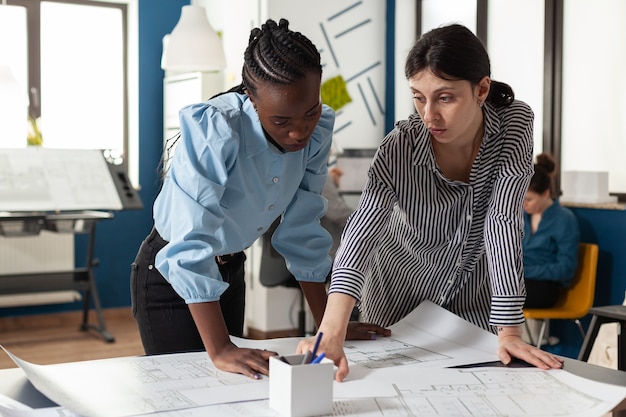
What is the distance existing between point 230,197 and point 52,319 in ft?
14.0

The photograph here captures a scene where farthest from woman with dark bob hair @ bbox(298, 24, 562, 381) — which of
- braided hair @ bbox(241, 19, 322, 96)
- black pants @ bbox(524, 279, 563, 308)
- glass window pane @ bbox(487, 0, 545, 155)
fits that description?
glass window pane @ bbox(487, 0, 545, 155)

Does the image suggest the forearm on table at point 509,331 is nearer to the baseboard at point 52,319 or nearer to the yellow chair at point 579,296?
the yellow chair at point 579,296

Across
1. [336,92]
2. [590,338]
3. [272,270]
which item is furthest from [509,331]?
[336,92]

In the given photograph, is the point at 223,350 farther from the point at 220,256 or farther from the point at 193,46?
the point at 193,46

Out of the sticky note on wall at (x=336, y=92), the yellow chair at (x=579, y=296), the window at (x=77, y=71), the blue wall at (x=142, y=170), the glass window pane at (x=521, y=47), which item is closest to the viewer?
the yellow chair at (x=579, y=296)

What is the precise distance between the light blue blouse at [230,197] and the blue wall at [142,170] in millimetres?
4104

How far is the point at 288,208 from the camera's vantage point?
160 cm

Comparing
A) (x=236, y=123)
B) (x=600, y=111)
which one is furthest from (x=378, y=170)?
(x=600, y=111)

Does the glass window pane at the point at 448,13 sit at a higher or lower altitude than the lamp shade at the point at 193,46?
higher

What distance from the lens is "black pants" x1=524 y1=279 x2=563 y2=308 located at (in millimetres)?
3721

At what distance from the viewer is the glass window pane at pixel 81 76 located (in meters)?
5.44

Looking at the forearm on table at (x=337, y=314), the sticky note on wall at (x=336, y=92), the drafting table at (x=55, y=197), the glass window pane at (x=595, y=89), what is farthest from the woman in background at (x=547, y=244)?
the forearm on table at (x=337, y=314)

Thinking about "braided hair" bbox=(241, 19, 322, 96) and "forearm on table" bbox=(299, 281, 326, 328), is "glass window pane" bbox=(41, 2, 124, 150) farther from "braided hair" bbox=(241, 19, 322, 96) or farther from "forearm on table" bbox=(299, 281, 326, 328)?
"braided hair" bbox=(241, 19, 322, 96)

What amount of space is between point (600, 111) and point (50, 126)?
3503 mm
